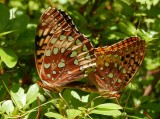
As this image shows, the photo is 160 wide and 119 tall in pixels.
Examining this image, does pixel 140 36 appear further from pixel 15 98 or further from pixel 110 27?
pixel 15 98

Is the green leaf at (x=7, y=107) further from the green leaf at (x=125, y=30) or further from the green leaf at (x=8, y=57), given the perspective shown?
the green leaf at (x=125, y=30)

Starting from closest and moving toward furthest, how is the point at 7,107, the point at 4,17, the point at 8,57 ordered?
the point at 7,107 < the point at 8,57 < the point at 4,17

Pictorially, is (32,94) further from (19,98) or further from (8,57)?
(8,57)

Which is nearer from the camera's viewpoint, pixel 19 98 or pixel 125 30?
pixel 19 98

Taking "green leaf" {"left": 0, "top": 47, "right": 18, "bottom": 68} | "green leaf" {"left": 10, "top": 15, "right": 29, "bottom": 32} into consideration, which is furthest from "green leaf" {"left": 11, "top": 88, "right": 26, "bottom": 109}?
"green leaf" {"left": 10, "top": 15, "right": 29, "bottom": 32}

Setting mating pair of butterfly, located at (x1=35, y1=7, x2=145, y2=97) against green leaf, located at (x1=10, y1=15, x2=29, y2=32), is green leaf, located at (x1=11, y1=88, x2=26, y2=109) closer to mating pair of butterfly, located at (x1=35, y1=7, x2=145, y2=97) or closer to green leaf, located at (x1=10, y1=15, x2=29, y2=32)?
mating pair of butterfly, located at (x1=35, y1=7, x2=145, y2=97)

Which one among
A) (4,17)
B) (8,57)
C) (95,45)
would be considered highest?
(4,17)

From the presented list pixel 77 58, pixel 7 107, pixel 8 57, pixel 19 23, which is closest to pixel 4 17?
pixel 19 23
